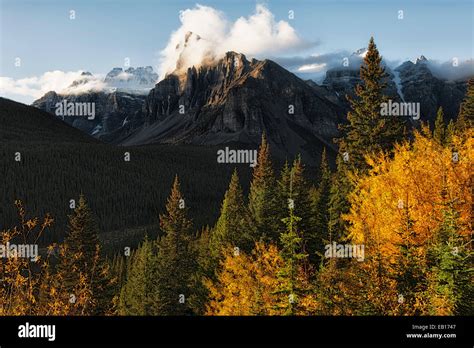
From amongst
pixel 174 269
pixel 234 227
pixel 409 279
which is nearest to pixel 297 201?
pixel 234 227

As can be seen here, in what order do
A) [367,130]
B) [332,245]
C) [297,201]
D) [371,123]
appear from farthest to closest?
[297,201], [371,123], [367,130], [332,245]

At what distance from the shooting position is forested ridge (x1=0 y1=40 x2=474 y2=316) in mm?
14180

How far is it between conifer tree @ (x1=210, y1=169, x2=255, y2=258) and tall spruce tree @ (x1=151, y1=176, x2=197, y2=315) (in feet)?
12.1

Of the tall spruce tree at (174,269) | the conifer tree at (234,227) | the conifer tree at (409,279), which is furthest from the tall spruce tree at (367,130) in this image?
the tall spruce tree at (174,269)

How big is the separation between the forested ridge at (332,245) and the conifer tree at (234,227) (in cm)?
18

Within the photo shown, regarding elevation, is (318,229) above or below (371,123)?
below

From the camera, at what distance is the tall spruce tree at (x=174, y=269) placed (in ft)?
133

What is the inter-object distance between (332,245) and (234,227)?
14441 millimetres

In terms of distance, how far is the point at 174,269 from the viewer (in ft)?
140

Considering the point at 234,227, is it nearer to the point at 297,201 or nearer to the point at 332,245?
the point at 297,201
